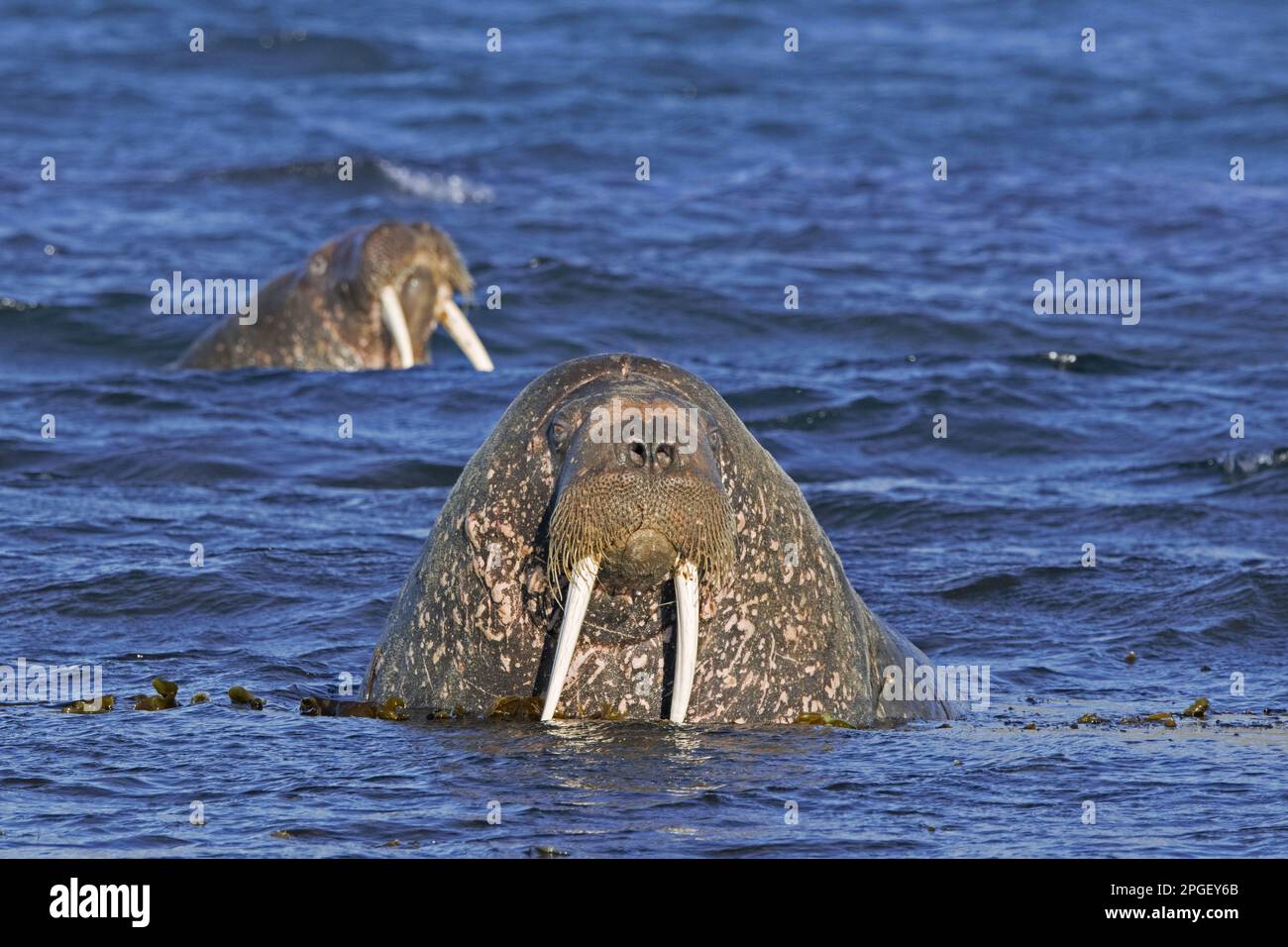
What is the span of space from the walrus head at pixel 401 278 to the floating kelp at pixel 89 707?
6.75m

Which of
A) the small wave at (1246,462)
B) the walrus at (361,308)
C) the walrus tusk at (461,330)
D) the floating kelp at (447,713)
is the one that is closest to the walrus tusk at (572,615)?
the floating kelp at (447,713)

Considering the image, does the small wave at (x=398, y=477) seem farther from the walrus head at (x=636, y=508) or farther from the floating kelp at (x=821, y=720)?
the walrus head at (x=636, y=508)

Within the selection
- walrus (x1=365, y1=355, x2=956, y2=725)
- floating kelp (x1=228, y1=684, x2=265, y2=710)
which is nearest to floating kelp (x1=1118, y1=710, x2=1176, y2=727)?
walrus (x1=365, y1=355, x2=956, y2=725)

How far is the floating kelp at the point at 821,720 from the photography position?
7.60 m

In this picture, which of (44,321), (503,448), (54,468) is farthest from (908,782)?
(44,321)

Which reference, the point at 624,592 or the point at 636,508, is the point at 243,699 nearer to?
the point at 624,592

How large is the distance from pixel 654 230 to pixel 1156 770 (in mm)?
15142

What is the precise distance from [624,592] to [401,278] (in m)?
7.80

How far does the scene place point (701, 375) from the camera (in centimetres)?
1627

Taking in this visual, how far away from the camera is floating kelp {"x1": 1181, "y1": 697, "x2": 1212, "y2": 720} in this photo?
8523mm

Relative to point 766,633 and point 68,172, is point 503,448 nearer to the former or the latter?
point 766,633

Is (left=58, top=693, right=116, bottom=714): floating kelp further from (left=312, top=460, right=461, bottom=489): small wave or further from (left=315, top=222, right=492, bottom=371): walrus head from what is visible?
(left=315, top=222, right=492, bottom=371): walrus head

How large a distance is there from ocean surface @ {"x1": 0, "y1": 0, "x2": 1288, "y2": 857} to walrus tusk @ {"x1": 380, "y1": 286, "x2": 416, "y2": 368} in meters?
0.34

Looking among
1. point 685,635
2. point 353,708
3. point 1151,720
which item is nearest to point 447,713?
point 353,708
